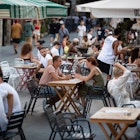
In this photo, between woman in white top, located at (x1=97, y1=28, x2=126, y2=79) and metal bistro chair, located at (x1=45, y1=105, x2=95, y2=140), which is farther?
Result: woman in white top, located at (x1=97, y1=28, x2=126, y2=79)

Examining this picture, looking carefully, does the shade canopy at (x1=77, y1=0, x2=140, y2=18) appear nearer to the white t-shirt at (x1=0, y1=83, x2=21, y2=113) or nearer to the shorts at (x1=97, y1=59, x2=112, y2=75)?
the shorts at (x1=97, y1=59, x2=112, y2=75)

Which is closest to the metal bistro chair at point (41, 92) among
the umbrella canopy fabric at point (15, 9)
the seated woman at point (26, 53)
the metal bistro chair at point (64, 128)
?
the umbrella canopy fabric at point (15, 9)

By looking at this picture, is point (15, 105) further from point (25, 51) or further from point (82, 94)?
point (25, 51)

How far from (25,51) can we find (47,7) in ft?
18.2

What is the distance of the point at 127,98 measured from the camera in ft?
36.3

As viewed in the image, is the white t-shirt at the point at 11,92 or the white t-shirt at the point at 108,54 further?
the white t-shirt at the point at 108,54

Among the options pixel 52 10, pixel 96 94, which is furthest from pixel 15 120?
pixel 52 10

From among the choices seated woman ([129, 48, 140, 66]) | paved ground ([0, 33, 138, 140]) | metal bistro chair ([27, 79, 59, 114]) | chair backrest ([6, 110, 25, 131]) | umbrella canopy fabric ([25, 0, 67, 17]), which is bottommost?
paved ground ([0, 33, 138, 140])

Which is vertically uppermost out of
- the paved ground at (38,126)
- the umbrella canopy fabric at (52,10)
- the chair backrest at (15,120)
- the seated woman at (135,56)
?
the umbrella canopy fabric at (52,10)

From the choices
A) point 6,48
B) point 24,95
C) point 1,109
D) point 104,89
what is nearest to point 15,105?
point 1,109

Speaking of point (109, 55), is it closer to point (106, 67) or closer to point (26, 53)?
point (106, 67)

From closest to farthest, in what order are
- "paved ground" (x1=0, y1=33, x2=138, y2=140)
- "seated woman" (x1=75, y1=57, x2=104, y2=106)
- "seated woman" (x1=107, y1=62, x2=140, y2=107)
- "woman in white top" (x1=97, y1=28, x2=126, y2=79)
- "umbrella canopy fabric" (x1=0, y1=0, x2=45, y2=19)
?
"umbrella canopy fabric" (x1=0, y1=0, x2=45, y2=19), "paved ground" (x1=0, y1=33, x2=138, y2=140), "seated woman" (x1=107, y1=62, x2=140, y2=107), "seated woman" (x1=75, y1=57, x2=104, y2=106), "woman in white top" (x1=97, y1=28, x2=126, y2=79)

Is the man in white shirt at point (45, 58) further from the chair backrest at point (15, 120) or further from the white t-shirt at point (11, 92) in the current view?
the chair backrest at point (15, 120)

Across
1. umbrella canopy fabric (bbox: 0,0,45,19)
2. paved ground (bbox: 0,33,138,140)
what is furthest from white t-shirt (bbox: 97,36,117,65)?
umbrella canopy fabric (bbox: 0,0,45,19)
